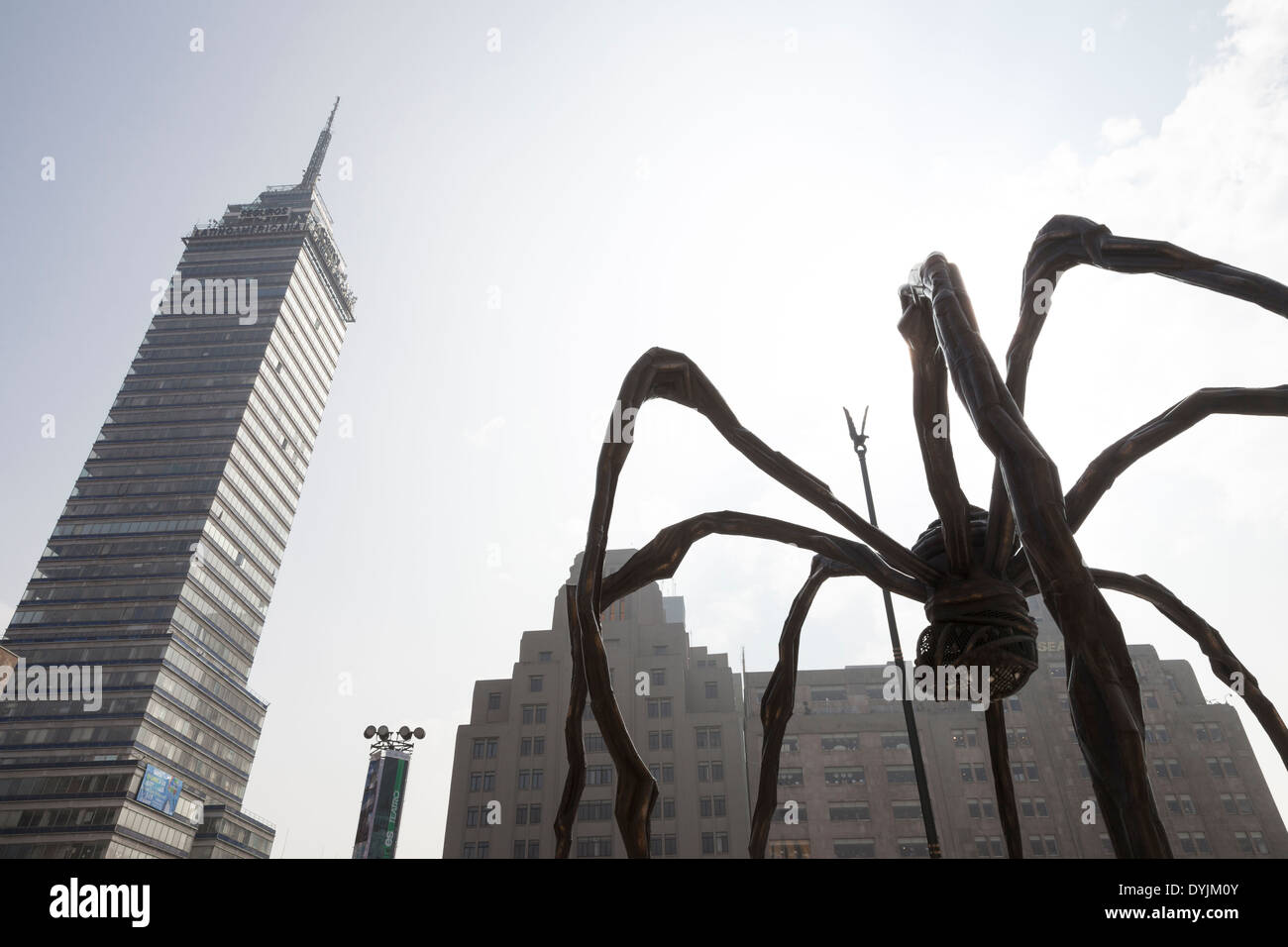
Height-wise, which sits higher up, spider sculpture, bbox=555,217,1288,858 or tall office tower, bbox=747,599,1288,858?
tall office tower, bbox=747,599,1288,858

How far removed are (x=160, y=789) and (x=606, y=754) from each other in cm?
5689

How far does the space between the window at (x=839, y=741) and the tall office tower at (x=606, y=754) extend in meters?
6.97

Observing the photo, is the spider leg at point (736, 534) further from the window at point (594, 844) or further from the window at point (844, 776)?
the window at point (844, 776)

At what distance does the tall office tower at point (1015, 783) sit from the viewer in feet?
178

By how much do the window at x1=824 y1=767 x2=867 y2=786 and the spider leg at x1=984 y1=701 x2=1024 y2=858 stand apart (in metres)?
57.2

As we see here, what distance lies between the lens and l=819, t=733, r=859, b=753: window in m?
59.5

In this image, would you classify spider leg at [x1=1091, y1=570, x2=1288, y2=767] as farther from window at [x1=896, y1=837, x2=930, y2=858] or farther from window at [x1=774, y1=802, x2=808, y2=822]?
window at [x1=896, y1=837, x2=930, y2=858]

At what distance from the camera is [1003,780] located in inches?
237

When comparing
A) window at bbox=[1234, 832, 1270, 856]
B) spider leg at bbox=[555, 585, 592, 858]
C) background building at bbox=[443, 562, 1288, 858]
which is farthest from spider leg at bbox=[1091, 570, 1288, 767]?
window at bbox=[1234, 832, 1270, 856]

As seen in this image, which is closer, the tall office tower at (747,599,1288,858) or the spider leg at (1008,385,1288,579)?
the spider leg at (1008,385,1288,579)

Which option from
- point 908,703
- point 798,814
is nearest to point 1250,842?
point 798,814

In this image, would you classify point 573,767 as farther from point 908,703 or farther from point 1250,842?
point 1250,842
